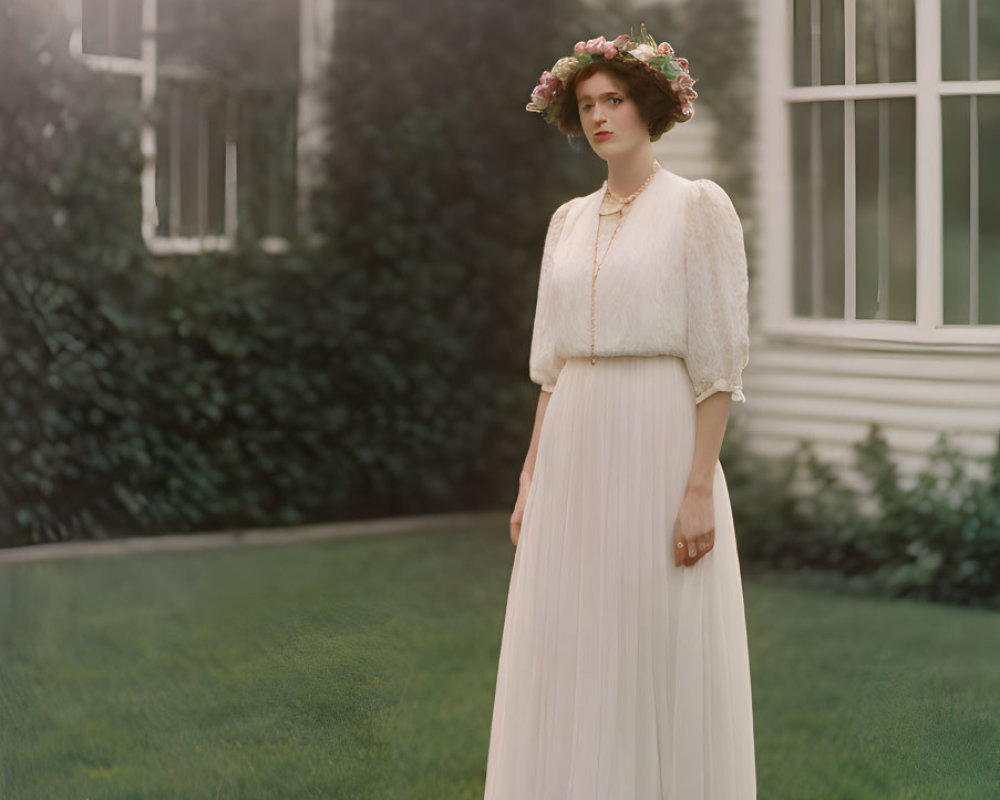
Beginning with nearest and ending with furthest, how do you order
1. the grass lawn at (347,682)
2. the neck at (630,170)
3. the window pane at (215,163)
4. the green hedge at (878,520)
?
the neck at (630,170)
the grass lawn at (347,682)
the green hedge at (878,520)
the window pane at (215,163)

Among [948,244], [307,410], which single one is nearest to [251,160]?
[307,410]

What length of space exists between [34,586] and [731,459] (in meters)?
3.10

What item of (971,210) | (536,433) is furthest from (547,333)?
(971,210)

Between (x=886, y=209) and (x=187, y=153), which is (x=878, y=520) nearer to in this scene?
(x=886, y=209)

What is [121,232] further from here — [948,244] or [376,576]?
[948,244]

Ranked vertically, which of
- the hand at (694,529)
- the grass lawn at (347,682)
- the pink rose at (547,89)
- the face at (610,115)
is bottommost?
the grass lawn at (347,682)

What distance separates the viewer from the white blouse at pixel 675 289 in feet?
8.04

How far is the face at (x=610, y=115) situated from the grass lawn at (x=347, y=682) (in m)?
1.66

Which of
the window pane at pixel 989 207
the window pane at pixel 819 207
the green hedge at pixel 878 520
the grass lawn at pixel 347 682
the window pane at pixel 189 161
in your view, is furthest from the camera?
the window pane at pixel 189 161

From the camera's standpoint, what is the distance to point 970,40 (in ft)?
16.7

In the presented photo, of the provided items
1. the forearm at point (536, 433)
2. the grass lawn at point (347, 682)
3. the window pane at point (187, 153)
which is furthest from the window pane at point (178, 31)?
the forearm at point (536, 433)

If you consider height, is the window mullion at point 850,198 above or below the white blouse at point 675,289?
above

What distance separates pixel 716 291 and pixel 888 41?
11.0ft

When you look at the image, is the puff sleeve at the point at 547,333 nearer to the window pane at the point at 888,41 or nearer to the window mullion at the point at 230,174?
the window pane at the point at 888,41
